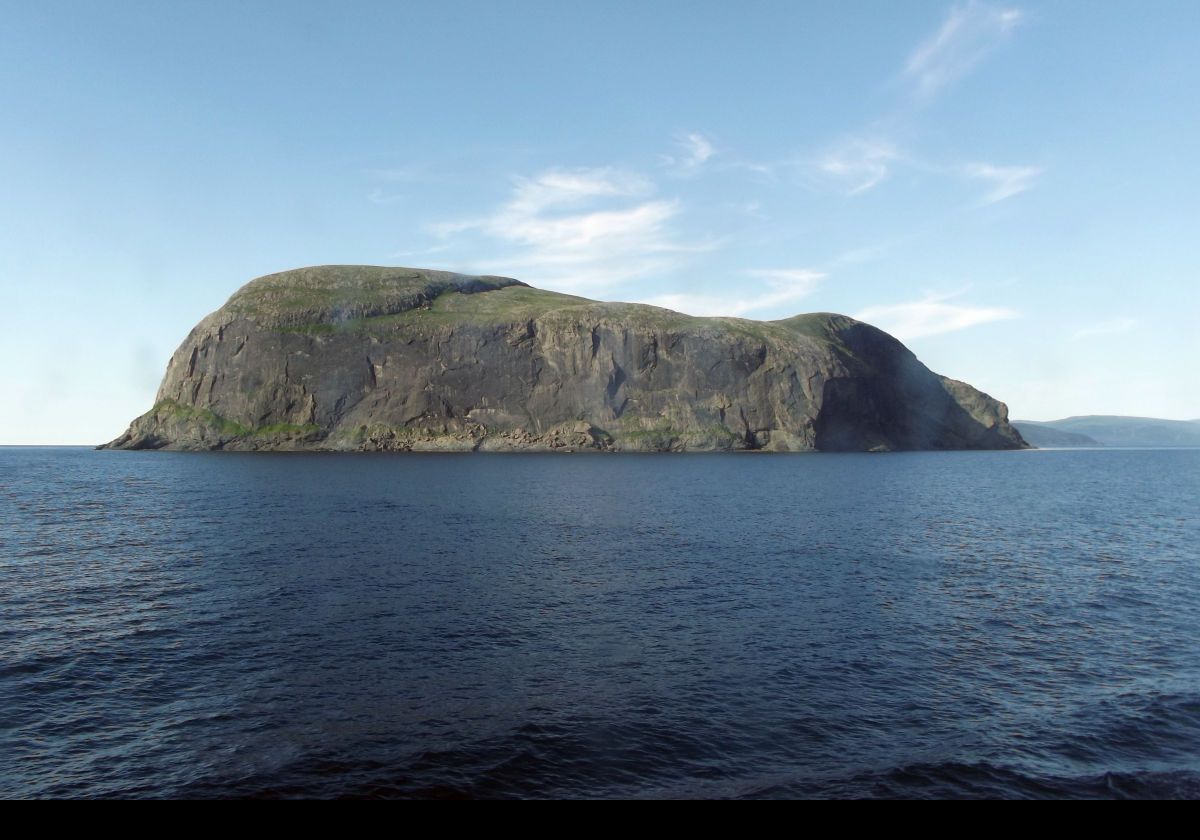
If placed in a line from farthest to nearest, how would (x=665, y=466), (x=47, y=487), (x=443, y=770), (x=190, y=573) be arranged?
(x=665, y=466) < (x=47, y=487) < (x=190, y=573) < (x=443, y=770)

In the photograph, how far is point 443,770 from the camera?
1886 cm

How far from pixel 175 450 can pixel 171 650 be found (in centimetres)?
19030

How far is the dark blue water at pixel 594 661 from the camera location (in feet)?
62.1

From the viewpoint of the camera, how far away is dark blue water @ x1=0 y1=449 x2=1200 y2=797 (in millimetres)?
18922

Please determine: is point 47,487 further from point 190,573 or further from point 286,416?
point 286,416

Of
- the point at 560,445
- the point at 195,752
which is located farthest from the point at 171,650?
the point at 560,445

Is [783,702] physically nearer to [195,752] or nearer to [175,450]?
[195,752]

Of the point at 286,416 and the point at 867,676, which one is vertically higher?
the point at 286,416

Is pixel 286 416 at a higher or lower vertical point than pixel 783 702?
higher

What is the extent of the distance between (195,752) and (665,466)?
12384cm

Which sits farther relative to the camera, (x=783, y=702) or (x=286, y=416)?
(x=286, y=416)

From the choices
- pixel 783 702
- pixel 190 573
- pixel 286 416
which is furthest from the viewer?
pixel 286 416

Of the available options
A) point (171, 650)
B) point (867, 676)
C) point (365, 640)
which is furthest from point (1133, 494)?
point (171, 650)

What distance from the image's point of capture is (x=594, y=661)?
2669cm
